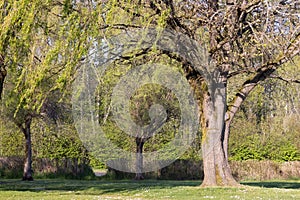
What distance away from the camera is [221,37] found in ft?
63.6

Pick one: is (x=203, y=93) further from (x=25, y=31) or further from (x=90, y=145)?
(x=90, y=145)

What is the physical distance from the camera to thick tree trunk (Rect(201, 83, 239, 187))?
2023 cm

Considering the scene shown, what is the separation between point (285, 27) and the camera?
62.0 feet

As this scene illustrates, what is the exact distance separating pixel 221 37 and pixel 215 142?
387 cm

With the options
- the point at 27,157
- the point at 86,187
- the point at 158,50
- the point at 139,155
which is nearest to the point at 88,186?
the point at 86,187

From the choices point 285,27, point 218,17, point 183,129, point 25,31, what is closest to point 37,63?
point 25,31

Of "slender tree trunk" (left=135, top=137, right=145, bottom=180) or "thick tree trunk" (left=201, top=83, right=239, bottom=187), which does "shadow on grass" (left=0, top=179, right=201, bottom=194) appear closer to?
"thick tree trunk" (left=201, top=83, right=239, bottom=187)

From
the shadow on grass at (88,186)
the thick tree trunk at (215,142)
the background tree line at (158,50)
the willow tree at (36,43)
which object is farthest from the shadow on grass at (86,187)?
the willow tree at (36,43)

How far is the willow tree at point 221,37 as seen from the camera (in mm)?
17406

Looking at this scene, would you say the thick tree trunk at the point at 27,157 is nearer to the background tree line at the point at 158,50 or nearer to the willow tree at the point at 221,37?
the background tree line at the point at 158,50

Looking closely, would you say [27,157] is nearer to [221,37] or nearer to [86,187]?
[86,187]

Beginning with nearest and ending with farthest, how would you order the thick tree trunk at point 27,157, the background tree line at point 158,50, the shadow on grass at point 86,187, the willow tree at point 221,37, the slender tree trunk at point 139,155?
the background tree line at point 158,50, the willow tree at point 221,37, the shadow on grass at point 86,187, the thick tree trunk at point 27,157, the slender tree trunk at point 139,155

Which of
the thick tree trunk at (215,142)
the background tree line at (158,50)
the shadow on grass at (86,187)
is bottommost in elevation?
the shadow on grass at (86,187)

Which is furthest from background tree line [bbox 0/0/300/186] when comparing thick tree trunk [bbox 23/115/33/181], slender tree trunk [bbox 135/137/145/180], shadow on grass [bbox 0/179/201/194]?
slender tree trunk [bbox 135/137/145/180]
